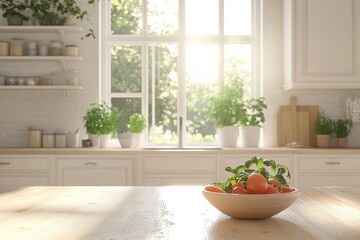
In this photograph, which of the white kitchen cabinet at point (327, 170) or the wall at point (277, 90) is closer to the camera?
the white kitchen cabinet at point (327, 170)

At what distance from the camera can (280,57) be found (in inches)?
200

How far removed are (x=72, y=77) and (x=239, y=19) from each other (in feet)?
5.80

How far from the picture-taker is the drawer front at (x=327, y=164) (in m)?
4.36

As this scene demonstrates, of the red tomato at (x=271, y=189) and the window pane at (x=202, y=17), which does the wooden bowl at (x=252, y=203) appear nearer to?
the red tomato at (x=271, y=189)

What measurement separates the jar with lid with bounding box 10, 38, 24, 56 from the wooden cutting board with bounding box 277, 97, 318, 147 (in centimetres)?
252

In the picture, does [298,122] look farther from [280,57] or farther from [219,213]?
[219,213]

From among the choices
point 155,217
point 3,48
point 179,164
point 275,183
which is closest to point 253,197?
point 275,183

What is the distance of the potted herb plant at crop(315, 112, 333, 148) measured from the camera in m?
4.88

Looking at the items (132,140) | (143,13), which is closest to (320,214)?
(132,140)

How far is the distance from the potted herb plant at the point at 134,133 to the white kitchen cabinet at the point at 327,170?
1463 mm

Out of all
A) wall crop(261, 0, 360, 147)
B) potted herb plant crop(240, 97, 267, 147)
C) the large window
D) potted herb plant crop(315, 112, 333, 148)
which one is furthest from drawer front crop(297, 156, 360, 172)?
the large window

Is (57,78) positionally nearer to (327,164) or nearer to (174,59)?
(174,59)

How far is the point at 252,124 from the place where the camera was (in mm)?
4930

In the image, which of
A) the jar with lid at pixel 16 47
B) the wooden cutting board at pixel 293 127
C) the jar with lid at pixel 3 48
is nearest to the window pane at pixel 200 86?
the wooden cutting board at pixel 293 127
